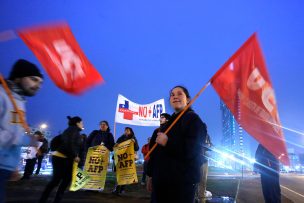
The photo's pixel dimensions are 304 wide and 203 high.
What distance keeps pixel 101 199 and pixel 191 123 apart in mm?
6436

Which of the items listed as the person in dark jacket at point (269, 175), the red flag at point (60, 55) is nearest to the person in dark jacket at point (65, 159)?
the red flag at point (60, 55)

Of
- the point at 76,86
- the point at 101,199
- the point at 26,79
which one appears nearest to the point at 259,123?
the point at 76,86

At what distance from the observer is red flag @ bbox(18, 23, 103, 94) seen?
4387 millimetres

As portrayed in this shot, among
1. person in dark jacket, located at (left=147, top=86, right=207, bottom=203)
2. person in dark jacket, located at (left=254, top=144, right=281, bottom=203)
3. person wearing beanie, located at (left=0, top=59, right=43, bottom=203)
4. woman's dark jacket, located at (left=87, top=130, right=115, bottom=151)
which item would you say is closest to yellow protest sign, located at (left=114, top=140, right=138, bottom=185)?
woman's dark jacket, located at (left=87, top=130, right=115, bottom=151)

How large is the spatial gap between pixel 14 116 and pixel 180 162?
1.81m

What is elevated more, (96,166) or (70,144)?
(70,144)

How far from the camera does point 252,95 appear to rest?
4797 mm

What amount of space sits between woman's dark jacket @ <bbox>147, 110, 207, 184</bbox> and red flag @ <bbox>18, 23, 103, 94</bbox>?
57.6 inches

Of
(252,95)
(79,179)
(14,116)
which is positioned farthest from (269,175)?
(79,179)

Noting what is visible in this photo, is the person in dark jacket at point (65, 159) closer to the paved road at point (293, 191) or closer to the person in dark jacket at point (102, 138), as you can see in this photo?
Result: the person in dark jacket at point (102, 138)

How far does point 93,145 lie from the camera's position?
434 inches

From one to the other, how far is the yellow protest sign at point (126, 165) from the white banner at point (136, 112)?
196 inches

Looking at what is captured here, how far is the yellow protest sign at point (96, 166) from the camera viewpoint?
1084cm

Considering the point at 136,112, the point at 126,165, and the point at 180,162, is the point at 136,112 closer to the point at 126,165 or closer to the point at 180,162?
the point at 126,165
